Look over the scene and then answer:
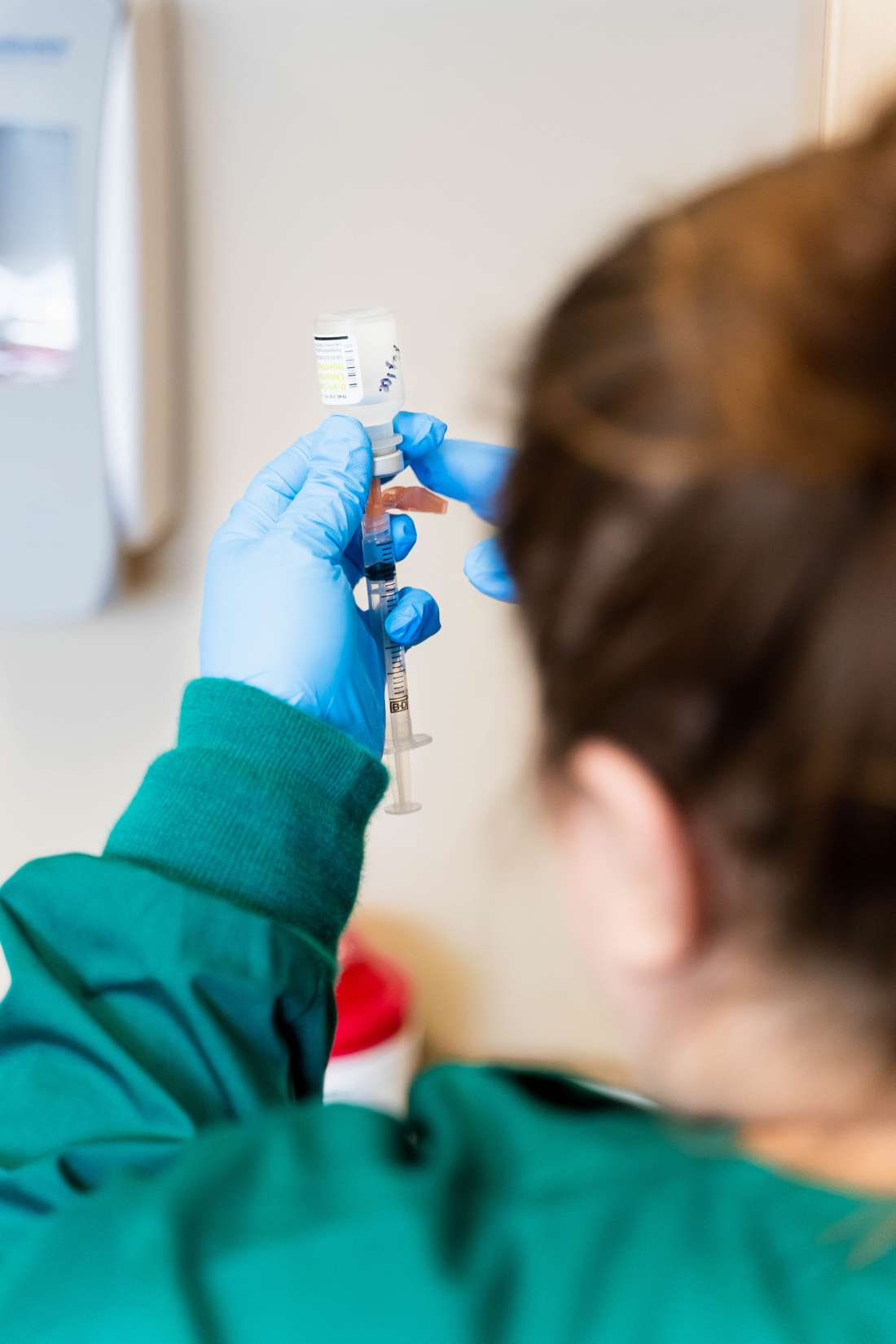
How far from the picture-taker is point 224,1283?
424 mm

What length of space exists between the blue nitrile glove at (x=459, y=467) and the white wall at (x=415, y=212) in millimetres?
158

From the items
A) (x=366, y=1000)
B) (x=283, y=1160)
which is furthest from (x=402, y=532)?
(x=366, y=1000)

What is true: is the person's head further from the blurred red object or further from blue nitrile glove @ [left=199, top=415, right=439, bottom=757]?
the blurred red object

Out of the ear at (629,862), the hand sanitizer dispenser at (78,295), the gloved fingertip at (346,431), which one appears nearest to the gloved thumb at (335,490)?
the gloved fingertip at (346,431)

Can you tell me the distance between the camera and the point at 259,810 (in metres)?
0.66

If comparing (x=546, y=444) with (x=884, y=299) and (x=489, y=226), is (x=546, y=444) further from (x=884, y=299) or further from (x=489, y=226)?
(x=489, y=226)

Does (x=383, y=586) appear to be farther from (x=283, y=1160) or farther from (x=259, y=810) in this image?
(x=283, y=1160)

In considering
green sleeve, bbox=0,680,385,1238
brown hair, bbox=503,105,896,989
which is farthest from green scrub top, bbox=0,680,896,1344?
brown hair, bbox=503,105,896,989

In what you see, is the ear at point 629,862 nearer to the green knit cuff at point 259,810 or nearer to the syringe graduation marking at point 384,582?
the green knit cuff at point 259,810

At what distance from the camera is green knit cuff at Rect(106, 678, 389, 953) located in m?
0.66

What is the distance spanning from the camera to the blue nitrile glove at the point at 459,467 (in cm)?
91

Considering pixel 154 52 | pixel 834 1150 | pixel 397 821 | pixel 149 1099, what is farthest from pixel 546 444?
pixel 397 821

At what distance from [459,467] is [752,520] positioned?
2.02ft

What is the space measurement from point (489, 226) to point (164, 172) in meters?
0.31
